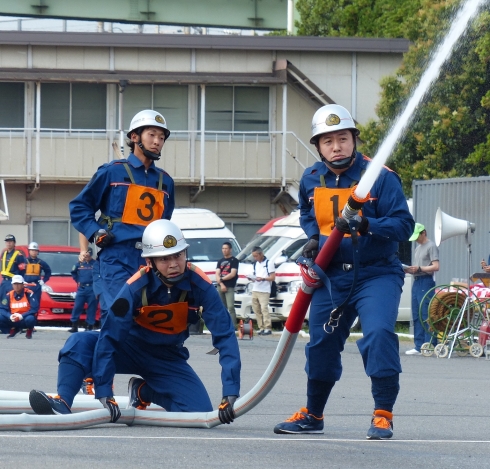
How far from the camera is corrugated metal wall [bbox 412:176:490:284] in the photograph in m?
19.3

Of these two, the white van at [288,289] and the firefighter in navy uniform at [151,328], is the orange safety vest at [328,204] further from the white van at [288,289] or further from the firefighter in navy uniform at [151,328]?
the white van at [288,289]

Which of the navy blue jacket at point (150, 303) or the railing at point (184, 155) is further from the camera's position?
the railing at point (184, 155)

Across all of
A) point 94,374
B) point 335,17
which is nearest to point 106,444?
point 94,374

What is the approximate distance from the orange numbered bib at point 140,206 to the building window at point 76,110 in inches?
950

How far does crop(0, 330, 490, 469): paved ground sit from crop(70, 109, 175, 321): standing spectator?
1.38 metres

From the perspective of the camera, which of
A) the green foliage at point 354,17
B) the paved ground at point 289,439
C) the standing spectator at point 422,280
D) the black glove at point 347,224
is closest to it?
the paved ground at point 289,439

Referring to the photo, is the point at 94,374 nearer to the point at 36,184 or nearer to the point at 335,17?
the point at 36,184

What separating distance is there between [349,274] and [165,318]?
125 cm

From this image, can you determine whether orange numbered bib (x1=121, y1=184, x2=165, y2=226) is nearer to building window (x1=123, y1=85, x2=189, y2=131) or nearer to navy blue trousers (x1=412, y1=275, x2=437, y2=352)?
navy blue trousers (x1=412, y1=275, x2=437, y2=352)

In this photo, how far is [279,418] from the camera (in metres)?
8.41

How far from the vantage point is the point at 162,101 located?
32.6m

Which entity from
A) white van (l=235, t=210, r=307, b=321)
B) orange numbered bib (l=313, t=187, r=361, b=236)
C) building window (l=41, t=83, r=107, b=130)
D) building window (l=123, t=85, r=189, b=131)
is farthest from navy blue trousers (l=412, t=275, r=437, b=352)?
building window (l=41, t=83, r=107, b=130)

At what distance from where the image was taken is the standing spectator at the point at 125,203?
27.6 feet

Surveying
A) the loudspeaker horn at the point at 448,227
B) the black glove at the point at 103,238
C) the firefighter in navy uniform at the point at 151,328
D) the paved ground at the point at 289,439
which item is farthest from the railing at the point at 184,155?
the firefighter in navy uniform at the point at 151,328
